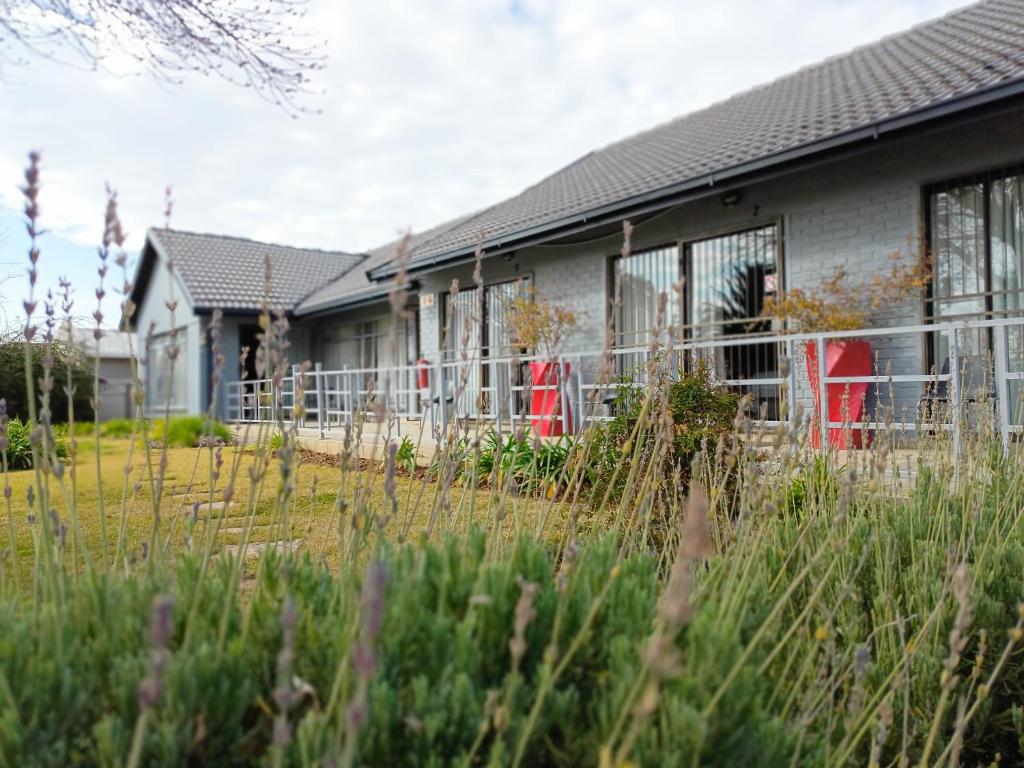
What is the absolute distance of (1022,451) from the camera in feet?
9.45

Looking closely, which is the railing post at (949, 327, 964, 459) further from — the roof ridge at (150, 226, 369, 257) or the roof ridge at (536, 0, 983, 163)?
the roof ridge at (150, 226, 369, 257)

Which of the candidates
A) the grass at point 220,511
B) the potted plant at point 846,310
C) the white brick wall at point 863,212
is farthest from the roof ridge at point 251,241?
the potted plant at point 846,310

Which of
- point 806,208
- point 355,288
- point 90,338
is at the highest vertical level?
point 355,288

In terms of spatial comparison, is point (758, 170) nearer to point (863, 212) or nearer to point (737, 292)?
point (863, 212)

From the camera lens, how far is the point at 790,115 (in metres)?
8.84

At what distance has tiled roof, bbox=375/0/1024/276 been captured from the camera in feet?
22.1

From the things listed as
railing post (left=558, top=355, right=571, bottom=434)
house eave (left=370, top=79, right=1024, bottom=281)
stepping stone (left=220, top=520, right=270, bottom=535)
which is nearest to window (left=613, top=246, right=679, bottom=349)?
house eave (left=370, top=79, right=1024, bottom=281)

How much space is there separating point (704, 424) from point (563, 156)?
11836 millimetres

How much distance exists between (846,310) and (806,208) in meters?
1.34

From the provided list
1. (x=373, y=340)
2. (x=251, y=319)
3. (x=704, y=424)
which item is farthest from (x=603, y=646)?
(x=251, y=319)

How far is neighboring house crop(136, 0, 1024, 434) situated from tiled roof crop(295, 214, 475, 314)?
101 inches

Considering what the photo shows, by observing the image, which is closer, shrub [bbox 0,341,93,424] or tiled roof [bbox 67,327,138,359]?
tiled roof [bbox 67,327,138,359]

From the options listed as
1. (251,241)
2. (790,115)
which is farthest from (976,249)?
(251,241)

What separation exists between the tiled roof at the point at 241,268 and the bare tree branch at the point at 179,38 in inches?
477
